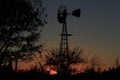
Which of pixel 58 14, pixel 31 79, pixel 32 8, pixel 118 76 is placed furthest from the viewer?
pixel 58 14

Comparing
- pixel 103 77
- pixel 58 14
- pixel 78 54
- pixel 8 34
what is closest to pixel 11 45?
pixel 8 34

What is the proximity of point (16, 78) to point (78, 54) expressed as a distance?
39.6 meters

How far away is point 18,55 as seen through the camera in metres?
37.9

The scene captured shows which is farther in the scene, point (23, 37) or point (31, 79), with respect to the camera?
point (23, 37)

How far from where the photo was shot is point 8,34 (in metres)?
36.0

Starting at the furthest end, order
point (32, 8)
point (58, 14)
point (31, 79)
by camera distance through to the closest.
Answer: point (58, 14), point (32, 8), point (31, 79)

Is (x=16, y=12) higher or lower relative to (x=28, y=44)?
higher

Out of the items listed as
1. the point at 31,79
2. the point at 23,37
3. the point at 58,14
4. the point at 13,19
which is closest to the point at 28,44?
the point at 23,37

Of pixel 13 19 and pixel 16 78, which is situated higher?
pixel 13 19

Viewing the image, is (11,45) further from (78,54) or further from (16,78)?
(78,54)

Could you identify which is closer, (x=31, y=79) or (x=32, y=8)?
(x=31, y=79)

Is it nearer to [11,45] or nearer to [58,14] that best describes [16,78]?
[11,45]

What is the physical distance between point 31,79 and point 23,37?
6447 mm

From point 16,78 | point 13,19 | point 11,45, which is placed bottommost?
point 16,78
